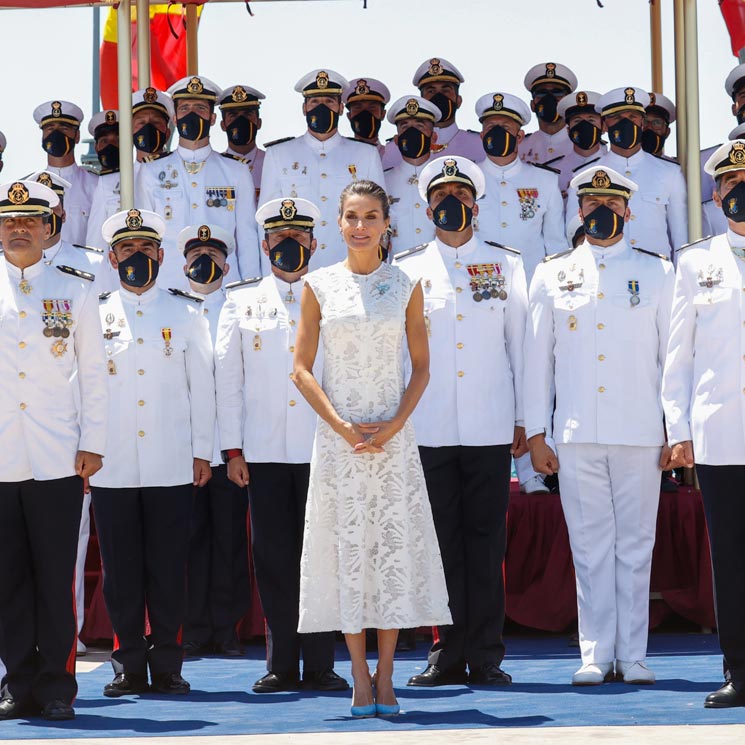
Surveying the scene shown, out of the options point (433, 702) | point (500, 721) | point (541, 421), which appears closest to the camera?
point (500, 721)

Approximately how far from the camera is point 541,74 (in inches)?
368

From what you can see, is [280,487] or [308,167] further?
[308,167]

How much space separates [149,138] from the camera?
8.95 m

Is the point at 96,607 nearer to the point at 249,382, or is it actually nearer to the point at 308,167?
the point at 249,382

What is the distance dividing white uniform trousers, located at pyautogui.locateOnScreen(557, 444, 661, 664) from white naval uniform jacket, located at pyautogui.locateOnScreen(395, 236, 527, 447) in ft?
1.09

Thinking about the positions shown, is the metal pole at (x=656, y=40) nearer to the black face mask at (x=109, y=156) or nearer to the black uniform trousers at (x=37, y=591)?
the black face mask at (x=109, y=156)

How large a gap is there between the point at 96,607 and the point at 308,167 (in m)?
2.53

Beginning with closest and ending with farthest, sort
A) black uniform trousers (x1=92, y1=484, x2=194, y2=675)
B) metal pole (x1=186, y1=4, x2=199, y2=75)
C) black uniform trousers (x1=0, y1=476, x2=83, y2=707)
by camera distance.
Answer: black uniform trousers (x1=0, y1=476, x2=83, y2=707) < black uniform trousers (x1=92, y1=484, x2=194, y2=675) < metal pole (x1=186, y1=4, x2=199, y2=75)

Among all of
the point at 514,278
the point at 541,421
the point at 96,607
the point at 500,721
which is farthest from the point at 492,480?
the point at 96,607

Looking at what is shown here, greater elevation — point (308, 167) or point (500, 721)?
point (308, 167)

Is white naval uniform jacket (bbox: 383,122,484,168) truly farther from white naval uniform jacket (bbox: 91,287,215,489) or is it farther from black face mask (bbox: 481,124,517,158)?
white naval uniform jacket (bbox: 91,287,215,489)

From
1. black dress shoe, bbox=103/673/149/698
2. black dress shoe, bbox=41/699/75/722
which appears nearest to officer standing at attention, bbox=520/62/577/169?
black dress shoe, bbox=103/673/149/698

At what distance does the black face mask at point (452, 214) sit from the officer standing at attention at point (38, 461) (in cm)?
146

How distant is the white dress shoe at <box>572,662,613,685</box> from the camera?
239 inches
